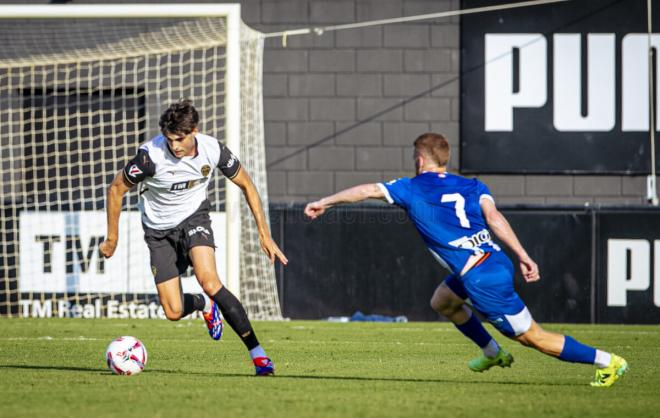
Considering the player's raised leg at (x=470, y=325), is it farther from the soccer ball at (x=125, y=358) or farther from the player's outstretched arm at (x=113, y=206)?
the player's outstretched arm at (x=113, y=206)

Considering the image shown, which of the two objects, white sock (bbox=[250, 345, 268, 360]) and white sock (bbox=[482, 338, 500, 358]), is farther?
white sock (bbox=[250, 345, 268, 360])

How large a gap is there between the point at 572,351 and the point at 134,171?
2.99m

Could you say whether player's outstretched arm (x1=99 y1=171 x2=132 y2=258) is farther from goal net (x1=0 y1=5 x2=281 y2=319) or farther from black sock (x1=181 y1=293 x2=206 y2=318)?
goal net (x1=0 y1=5 x2=281 y2=319)

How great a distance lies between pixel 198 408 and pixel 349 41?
394 inches

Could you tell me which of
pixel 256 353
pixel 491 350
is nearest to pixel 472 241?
pixel 491 350

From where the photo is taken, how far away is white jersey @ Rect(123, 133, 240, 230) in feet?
23.9

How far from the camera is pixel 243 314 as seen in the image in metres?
7.05

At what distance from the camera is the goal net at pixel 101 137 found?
12961 mm

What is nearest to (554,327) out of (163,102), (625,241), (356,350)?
(625,241)

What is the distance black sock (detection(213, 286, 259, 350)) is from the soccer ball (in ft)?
1.94

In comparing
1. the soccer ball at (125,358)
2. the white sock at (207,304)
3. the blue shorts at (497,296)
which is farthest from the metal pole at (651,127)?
the soccer ball at (125,358)

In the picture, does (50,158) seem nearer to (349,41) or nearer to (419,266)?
(349,41)

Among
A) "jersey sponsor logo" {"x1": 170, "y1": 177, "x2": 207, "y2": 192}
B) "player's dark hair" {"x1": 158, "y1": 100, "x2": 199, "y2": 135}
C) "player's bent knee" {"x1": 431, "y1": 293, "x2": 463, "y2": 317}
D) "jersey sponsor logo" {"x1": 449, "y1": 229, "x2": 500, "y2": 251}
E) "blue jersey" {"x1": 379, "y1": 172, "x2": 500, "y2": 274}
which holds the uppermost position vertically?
"player's dark hair" {"x1": 158, "y1": 100, "x2": 199, "y2": 135}

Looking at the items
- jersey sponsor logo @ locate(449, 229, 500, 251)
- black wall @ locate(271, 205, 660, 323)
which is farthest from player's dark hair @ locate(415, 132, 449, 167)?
black wall @ locate(271, 205, 660, 323)
